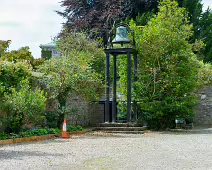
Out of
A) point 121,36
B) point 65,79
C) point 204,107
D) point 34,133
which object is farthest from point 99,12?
point 34,133

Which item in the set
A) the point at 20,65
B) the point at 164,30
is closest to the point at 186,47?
the point at 164,30

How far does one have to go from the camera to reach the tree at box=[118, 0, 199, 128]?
15.8 meters

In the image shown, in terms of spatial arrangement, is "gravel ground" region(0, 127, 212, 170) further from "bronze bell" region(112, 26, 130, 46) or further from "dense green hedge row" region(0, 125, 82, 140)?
"bronze bell" region(112, 26, 130, 46)

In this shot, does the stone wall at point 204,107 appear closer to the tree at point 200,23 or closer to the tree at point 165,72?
the tree at point 165,72

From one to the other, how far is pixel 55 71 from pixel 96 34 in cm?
1241

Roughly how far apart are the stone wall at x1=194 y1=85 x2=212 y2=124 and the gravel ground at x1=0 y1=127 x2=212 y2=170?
8746mm

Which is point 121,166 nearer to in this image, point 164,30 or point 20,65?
point 20,65

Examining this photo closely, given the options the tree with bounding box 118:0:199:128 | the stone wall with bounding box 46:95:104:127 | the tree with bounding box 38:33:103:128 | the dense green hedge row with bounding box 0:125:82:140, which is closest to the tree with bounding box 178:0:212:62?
the tree with bounding box 118:0:199:128

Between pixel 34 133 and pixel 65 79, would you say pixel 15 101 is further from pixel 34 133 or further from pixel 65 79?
pixel 65 79

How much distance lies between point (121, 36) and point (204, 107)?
6.51 m

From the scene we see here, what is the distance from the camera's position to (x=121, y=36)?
51.4ft

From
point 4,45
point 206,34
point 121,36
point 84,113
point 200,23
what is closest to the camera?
point 121,36

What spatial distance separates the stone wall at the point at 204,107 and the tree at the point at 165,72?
335 centimetres

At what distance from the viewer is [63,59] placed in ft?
46.9
